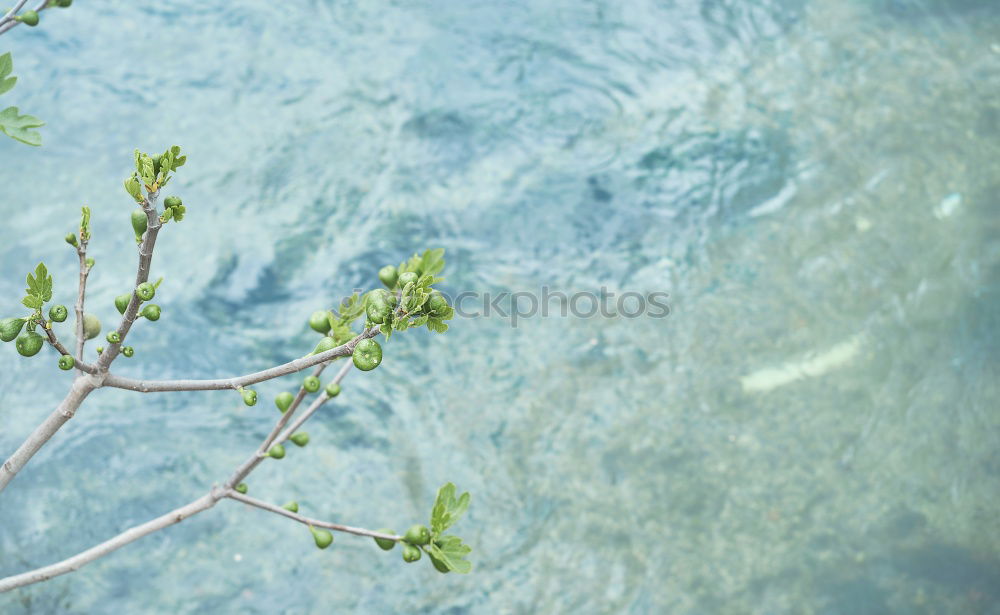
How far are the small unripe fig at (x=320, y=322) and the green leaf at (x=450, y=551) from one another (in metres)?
0.18

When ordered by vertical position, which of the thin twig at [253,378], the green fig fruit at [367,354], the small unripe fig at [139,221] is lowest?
the thin twig at [253,378]

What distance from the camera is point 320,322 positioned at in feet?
2.19

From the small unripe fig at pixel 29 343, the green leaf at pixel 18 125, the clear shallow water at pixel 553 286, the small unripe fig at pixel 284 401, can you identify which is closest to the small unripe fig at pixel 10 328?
the small unripe fig at pixel 29 343

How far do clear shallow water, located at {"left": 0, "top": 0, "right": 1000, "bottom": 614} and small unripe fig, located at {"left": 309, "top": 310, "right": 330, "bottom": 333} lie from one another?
79 cm

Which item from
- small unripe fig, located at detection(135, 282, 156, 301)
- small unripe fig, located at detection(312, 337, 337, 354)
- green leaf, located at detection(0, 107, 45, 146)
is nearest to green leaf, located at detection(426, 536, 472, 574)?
small unripe fig, located at detection(312, 337, 337, 354)

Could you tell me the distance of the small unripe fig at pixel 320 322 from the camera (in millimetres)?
665

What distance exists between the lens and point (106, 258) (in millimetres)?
1650

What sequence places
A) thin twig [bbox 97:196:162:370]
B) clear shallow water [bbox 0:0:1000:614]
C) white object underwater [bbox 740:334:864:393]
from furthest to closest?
white object underwater [bbox 740:334:864:393] < clear shallow water [bbox 0:0:1000:614] < thin twig [bbox 97:196:162:370]

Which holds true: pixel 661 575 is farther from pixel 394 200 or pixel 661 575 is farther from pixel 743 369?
pixel 394 200

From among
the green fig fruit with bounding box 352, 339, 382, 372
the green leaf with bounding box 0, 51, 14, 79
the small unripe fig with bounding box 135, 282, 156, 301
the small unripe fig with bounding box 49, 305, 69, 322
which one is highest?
the green leaf with bounding box 0, 51, 14, 79

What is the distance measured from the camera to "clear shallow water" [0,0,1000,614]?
142 centimetres

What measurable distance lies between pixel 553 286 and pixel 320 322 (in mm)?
1121

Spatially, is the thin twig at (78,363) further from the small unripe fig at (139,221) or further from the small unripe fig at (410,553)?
the small unripe fig at (410,553)

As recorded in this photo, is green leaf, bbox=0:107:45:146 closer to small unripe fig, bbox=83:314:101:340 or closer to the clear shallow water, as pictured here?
small unripe fig, bbox=83:314:101:340
